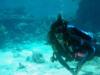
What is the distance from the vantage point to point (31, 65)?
41.4 feet

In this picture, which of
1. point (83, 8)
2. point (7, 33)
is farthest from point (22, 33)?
point (83, 8)

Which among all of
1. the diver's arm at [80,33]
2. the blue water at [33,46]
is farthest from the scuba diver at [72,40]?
the blue water at [33,46]

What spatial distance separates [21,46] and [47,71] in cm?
700

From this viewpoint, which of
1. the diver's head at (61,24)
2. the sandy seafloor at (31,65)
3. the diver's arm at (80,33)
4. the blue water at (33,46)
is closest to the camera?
the diver's head at (61,24)

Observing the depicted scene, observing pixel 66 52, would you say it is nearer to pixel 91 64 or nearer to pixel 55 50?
pixel 55 50

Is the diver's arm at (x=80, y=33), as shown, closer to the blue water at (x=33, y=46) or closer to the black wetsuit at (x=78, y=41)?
the black wetsuit at (x=78, y=41)

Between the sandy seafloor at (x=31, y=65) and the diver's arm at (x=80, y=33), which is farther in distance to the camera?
the sandy seafloor at (x=31, y=65)

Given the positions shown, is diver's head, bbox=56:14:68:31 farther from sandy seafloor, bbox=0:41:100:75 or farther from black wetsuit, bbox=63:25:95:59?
sandy seafloor, bbox=0:41:100:75

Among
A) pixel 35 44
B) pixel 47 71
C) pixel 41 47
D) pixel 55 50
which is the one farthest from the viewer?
pixel 35 44

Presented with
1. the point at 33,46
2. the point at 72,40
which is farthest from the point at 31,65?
the point at 72,40

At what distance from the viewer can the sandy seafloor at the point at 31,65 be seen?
1104 centimetres

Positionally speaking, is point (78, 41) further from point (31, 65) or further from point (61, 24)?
point (31, 65)

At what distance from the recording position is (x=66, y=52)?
353 cm

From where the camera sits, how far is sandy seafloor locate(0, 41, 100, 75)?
11043 mm
